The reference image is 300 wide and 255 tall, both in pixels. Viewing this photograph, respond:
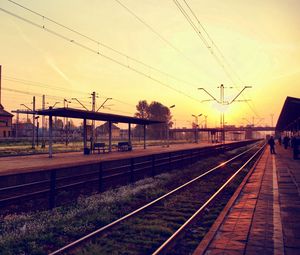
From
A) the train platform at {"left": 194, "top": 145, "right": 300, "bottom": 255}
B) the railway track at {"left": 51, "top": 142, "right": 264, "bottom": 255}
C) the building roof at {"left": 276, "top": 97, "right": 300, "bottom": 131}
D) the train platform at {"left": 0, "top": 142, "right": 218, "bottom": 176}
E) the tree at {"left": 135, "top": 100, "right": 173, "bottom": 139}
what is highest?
the tree at {"left": 135, "top": 100, "right": 173, "bottom": 139}

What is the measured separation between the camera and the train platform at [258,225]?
5.28 metres

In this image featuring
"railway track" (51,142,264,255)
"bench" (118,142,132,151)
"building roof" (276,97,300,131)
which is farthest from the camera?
"bench" (118,142,132,151)

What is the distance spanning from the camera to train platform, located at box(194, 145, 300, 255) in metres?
5.28

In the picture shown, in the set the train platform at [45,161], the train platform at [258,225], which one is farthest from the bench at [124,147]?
the train platform at [258,225]

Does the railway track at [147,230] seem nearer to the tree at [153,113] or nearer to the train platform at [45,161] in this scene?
the train platform at [45,161]

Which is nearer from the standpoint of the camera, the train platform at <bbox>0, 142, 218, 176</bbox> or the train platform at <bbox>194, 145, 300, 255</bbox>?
the train platform at <bbox>194, 145, 300, 255</bbox>

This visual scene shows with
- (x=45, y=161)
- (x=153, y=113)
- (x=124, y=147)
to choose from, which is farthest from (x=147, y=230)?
(x=153, y=113)

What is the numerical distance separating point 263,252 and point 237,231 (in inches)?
46.6

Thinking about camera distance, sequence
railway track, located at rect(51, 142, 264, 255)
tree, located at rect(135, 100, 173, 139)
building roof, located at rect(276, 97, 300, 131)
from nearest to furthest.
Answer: railway track, located at rect(51, 142, 264, 255) < building roof, located at rect(276, 97, 300, 131) < tree, located at rect(135, 100, 173, 139)

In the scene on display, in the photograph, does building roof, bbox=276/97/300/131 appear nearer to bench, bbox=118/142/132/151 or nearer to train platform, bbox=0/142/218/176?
train platform, bbox=0/142/218/176

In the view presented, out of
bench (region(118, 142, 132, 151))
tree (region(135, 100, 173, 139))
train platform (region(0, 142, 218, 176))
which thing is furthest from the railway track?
tree (region(135, 100, 173, 139))

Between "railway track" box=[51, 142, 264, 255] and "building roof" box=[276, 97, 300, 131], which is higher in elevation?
"building roof" box=[276, 97, 300, 131]

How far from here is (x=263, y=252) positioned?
5.05 meters

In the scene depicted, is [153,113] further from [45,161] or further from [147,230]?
[147,230]
